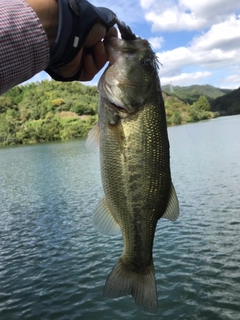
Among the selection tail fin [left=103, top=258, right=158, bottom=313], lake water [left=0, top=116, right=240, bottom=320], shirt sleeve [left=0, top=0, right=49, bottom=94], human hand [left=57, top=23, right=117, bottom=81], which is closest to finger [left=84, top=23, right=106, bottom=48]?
human hand [left=57, top=23, right=117, bottom=81]

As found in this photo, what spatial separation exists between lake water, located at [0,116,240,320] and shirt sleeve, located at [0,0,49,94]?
11.8 ft

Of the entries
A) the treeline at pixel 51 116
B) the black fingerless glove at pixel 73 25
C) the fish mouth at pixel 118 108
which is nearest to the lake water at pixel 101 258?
the fish mouth at pixel 118 108

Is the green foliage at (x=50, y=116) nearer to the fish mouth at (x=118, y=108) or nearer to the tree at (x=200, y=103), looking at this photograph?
the tree at (x=200, y=103)

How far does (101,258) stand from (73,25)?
11.3 m

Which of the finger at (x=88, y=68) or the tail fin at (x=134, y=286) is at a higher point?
the finger at (x=88, y=68)

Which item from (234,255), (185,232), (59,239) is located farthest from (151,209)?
(59,239)

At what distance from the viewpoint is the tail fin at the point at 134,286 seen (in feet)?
8.73

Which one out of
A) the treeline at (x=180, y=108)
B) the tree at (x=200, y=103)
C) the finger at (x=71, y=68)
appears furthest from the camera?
the tree at (x=200, y=103)

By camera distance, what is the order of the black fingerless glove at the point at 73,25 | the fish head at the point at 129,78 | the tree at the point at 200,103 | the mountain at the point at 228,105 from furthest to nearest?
the mountain at the point at 228,105, the tree at the point at 200,103, the fish head at the point at 129,78, the black fingerless glove at the point at 73,25

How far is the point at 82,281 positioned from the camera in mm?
10797

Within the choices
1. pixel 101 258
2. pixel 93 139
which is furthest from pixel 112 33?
pixel 101 258

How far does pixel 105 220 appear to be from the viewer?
2711 millimetres

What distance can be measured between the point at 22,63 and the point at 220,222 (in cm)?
1402

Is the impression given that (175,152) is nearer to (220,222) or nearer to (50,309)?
(220,222)
